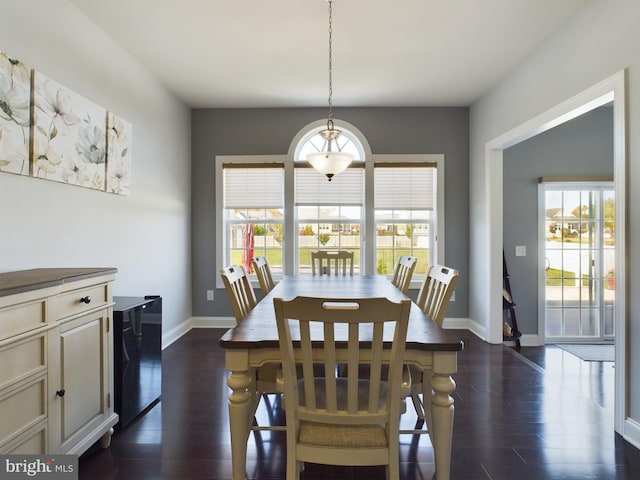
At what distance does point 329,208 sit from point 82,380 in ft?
11.2

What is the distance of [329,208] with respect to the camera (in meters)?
4.75

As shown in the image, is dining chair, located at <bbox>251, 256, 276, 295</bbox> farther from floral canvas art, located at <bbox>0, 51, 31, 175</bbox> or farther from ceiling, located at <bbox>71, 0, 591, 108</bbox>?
ceiling, located at <bbox>71, 0, 591, 108</bbox>

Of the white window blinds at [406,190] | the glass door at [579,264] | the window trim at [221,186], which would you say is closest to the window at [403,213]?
the white window blinds at [406,190]

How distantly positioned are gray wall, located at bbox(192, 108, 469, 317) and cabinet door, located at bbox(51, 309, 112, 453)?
2.65 m

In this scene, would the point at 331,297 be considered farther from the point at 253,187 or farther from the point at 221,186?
the point at 221,186

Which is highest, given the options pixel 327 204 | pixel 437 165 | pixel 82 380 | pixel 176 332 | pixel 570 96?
pixel 570 96

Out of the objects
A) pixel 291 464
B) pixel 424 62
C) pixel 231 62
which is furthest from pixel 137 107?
pixel 291 464

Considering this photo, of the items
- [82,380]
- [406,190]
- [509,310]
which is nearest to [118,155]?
[82,380]

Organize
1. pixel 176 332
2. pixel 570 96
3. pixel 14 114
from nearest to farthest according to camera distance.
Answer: pixel 14 114 → pixel 570 96 → pixel 176 332

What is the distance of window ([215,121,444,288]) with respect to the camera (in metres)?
4.66

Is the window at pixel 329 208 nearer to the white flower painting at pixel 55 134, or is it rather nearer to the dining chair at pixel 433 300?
the white flower painting at pixel 55 134

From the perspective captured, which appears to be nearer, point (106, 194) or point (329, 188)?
point (106, 194)

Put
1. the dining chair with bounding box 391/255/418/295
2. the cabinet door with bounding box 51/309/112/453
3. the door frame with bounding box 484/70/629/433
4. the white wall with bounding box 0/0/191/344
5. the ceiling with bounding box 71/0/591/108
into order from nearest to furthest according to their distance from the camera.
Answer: the cabinet door with bounding box 51/309/112/453, the white wall with bounding box 0/0/191/344, the door frame with bounding box 484/70/629/433, the ceiling with bounding box 71/0/591/108, the dining chair with bounding box 391/255/418/295

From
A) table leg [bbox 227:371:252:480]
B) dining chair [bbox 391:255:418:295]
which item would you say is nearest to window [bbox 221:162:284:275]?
dining chair [bbox 391:255:418:295]
